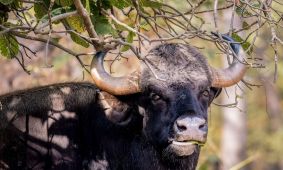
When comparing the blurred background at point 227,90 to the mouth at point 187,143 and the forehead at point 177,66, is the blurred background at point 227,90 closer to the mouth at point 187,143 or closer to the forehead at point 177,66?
the forehead at point 177,66

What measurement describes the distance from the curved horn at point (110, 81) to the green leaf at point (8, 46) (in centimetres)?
69

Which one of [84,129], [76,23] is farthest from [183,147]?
[76,23]

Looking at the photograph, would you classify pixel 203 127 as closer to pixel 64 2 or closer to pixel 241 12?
pixel 241 12

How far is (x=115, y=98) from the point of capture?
25.0 ft

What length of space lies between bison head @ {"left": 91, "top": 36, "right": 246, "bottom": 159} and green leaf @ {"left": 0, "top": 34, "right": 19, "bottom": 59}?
694mm

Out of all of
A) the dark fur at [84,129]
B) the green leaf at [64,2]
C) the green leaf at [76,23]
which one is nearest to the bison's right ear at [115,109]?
the dark fur at [84,129]

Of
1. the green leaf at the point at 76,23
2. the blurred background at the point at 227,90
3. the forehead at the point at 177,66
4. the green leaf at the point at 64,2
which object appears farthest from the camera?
the blurred background at the point at 227,90

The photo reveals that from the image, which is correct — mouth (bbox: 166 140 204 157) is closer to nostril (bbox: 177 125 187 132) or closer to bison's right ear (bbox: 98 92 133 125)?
nostril (bbox: 177 125 187 132)

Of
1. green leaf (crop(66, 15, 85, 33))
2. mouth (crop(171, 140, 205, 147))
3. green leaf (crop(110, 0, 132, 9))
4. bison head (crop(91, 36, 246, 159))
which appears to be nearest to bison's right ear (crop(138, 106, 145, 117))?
bison head (crop(91, 36, 246, 159))

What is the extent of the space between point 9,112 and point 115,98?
3.13 ft

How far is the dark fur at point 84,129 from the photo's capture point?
24.2 ft

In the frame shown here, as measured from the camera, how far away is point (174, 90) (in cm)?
719

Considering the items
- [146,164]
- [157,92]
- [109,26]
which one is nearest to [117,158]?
[146,164]

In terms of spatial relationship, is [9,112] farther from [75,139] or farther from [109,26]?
[109,26]
